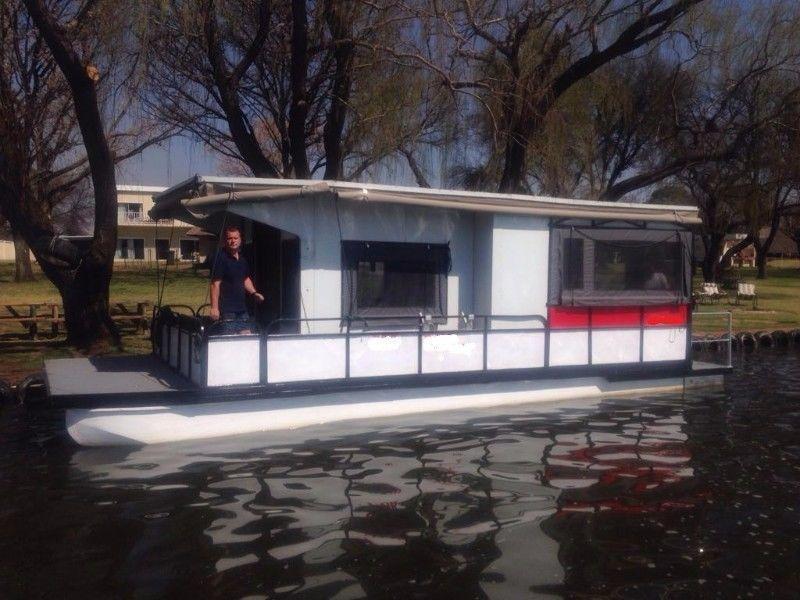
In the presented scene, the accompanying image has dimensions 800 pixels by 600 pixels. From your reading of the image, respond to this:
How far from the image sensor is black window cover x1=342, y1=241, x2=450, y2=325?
1092cm

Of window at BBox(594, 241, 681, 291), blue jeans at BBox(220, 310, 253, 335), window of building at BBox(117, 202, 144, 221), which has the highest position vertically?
window of building at BBox(117, 202, 144, 221)

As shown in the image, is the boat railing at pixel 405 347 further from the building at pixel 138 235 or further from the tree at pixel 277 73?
the building at pixel 138 235

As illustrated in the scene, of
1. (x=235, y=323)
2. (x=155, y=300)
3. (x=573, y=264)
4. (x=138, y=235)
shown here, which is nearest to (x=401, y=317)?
(x=235, y=323)

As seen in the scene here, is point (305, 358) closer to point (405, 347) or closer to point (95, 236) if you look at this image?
point (405, 347)

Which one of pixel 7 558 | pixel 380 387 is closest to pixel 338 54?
pixel 380 387

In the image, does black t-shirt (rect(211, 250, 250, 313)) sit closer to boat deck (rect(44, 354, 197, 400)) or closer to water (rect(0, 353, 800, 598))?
boat deck (rect(44, 354, 197, 400))

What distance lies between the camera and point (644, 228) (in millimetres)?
12008

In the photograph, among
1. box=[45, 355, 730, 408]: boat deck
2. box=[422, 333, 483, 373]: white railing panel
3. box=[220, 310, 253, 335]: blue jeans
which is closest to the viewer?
box=[45, 355, 730, 408]: boat deck

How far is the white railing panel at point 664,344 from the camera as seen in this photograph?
39.1 feet

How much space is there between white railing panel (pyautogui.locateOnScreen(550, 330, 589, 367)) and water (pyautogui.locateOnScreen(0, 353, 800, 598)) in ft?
2.57

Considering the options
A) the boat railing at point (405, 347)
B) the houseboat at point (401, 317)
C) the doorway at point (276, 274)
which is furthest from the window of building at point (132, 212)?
the boat railing at point (405, 347)

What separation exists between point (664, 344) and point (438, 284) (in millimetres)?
3250

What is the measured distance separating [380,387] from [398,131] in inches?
303

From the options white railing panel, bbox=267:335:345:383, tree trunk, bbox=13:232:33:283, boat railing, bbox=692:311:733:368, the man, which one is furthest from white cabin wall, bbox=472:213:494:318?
tree trunk, bbox=13:232:33:283
